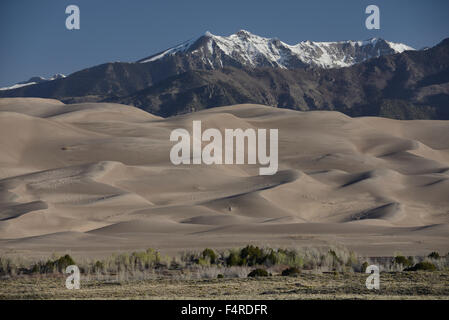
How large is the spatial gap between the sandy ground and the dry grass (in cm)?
954

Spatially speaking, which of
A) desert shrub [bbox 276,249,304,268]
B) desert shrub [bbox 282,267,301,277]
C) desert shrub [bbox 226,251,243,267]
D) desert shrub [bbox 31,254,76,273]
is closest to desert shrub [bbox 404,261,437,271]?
desert shrub [bbox 282,267,301,277]

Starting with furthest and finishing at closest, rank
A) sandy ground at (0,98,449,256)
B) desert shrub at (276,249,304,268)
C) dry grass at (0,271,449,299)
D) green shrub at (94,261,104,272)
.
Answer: sandy ground at (0,98,449,256)
desert shrub at (276,249,304,268)
green shrub at (94,261,104,272)
dry grass at (0,271,449,299)

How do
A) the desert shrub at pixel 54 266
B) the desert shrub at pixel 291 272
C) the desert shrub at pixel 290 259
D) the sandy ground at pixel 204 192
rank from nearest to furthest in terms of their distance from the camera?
the desert shrub at pixel 291 272
the desert shrub at pixel 54 266
the desert shrub at pixel 290 259
the sandy ground at pixel 204 192

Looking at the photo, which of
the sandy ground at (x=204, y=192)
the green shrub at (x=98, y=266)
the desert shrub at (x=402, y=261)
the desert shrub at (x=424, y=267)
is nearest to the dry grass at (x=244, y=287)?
the desert shrub at (x=424, y=267)

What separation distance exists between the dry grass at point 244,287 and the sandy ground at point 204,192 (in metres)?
9.54

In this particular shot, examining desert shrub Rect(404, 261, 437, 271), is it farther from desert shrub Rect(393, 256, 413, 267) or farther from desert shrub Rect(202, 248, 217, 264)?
desert shrub Rect(202, 248, 217, 264)

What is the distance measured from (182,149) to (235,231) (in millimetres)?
40237

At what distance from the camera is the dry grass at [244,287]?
18.9 m

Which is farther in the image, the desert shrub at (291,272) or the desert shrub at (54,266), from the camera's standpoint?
the desert shrub at (54,266)

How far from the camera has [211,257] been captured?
29359 mm

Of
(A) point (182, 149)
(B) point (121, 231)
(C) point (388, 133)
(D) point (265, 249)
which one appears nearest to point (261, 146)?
(A) point (182, 149)

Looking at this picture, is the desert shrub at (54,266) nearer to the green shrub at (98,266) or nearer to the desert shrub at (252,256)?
the green shrub at (98,266)

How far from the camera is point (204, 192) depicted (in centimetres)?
6512

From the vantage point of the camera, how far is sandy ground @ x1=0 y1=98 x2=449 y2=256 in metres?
39.0
